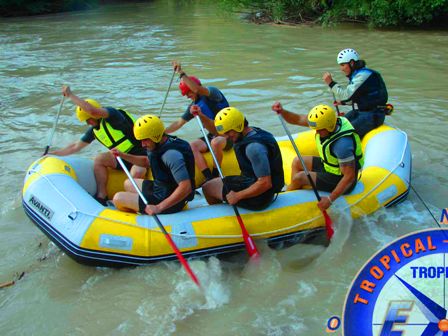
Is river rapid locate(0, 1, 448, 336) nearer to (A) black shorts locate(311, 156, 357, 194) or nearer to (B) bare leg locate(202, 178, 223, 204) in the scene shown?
(A) black shorts locate(311, 156, 357, 194)

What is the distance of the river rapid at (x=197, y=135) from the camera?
3.87 meters

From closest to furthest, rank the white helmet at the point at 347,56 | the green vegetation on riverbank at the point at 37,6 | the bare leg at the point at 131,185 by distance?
the bare leg at the point at 131,185 → the white helmet at the point at 347,56 → the green vegetation on riverbank at the point at 37,6

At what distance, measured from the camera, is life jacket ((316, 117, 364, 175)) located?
14.4 feet

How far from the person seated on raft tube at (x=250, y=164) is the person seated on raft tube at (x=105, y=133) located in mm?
1211

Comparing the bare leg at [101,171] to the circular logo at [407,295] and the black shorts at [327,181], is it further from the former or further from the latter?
the circular logo at [407,295]

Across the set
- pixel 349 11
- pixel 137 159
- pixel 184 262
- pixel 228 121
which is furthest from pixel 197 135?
pixel 349 11

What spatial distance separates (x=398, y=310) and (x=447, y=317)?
0.20 meters

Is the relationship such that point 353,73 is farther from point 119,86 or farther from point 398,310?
point 119,86

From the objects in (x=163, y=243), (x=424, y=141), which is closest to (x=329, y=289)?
(x=163, y=243)

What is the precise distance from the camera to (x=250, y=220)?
4.41 meters

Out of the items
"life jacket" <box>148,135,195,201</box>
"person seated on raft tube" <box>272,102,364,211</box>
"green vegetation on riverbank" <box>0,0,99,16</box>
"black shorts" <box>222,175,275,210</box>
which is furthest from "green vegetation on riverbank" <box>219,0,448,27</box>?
"life jacket" <box>148,135,195,201</box>

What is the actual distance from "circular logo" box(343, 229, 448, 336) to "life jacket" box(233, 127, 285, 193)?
2.40 metres

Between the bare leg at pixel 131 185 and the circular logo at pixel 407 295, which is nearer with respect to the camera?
the circular logo at pixel 407 295

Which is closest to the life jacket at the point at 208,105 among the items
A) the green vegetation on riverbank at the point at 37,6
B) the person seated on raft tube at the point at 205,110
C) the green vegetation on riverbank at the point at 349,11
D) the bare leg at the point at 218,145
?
the person seated on raft tube at the point at 205,110
